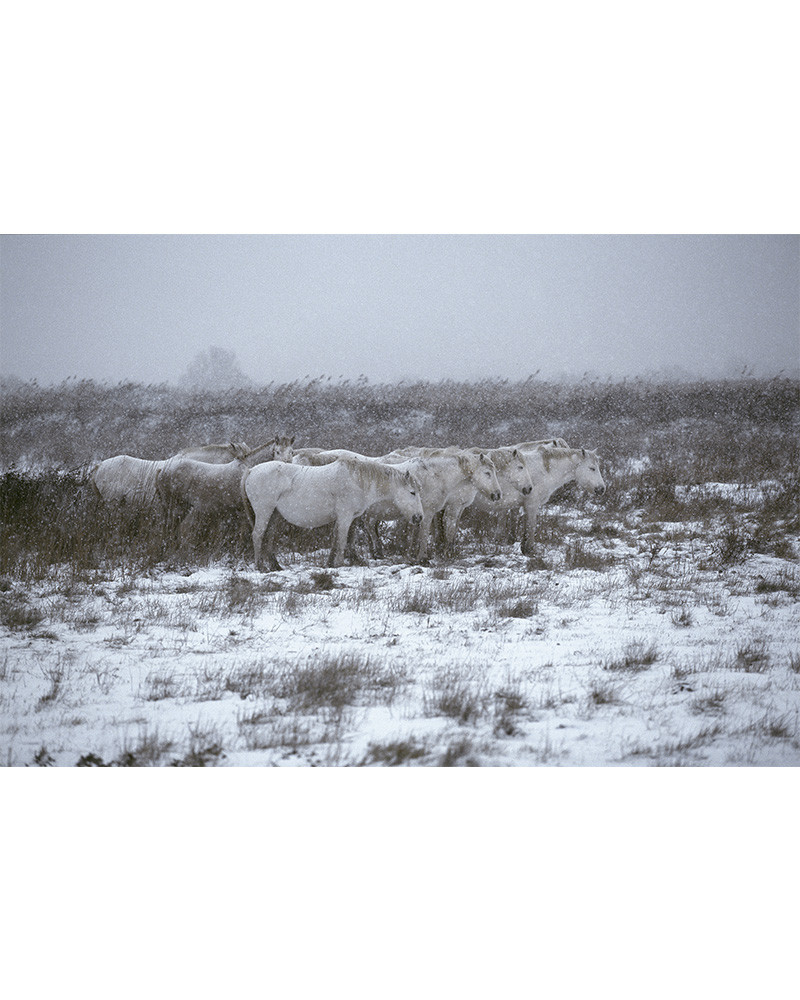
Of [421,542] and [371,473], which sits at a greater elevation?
[371,473]

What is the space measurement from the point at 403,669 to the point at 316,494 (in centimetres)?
401

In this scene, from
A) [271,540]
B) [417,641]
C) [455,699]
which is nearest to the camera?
[455,699]

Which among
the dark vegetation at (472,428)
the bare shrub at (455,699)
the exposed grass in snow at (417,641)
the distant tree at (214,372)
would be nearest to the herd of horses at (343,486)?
the exposed grass in snow at (417,641)

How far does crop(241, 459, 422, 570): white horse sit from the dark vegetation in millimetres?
1296

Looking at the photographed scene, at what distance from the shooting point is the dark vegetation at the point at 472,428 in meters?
11.8

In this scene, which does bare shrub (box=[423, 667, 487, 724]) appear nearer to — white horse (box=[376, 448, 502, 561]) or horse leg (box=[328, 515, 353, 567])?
horse leg (box=[328, 515, 353, 567])

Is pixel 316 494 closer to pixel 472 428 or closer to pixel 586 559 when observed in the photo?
pixel 586 559

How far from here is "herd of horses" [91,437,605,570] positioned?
8.93m

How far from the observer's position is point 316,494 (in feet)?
29.1

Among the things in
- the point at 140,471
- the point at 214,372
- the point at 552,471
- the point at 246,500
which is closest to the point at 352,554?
the point at 246,500

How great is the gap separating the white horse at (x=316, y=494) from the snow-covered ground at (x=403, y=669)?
0.75 m

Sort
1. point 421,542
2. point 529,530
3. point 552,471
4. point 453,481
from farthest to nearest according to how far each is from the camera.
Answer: point 552,471, point 529,530, point 453,481, point 421,542

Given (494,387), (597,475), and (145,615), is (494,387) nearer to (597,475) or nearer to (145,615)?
(597,475)

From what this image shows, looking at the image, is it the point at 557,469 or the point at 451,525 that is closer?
the point at 451,525
